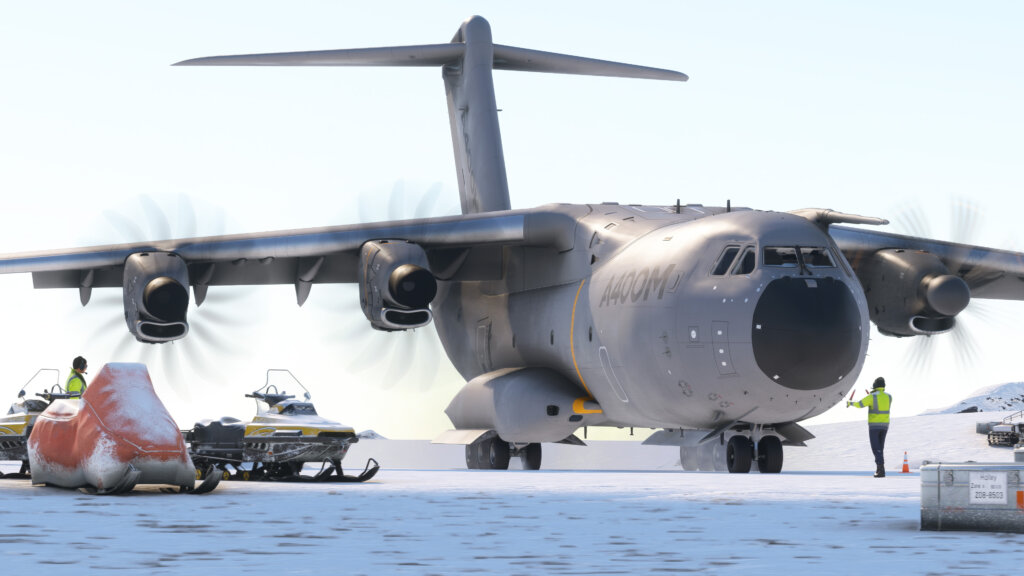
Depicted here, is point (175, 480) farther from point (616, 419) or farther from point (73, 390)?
point (616, 419)

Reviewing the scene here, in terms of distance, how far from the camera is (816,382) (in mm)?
17906

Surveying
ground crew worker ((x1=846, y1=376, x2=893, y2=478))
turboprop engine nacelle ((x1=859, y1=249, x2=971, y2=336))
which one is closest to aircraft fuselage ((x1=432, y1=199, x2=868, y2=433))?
ground crew worker ((x1=846, y1=376, x2=893, y2=478))

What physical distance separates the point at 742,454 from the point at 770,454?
25.9 inches

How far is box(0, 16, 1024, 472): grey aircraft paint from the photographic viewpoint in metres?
18.1

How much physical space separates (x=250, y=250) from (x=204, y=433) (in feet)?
23.7

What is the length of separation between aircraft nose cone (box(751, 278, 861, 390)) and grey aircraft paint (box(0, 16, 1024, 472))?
2 centimetres

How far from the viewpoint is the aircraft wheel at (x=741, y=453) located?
1959 centimetres

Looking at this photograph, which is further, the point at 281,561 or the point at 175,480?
the point at 175,480

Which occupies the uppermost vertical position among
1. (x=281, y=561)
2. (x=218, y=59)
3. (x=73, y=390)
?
(x=218, y=59)

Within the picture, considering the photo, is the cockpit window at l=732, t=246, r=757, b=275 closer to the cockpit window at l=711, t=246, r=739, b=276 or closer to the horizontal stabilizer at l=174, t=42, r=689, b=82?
the cockpit window at l=711, t=246, r=739, b=276

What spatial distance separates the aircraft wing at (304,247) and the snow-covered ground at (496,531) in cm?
757

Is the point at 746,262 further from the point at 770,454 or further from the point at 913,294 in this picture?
the point at 913,294

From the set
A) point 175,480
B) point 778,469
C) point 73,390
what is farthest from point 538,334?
point 175,480

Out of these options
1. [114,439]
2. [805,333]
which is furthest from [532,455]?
[114,439]
